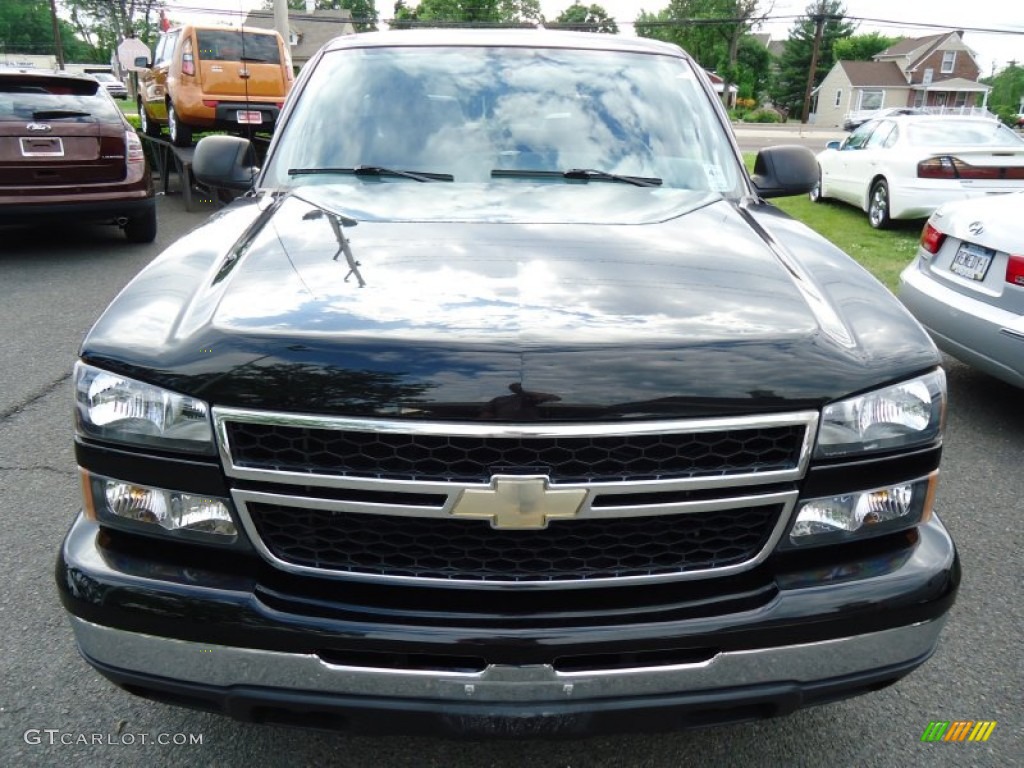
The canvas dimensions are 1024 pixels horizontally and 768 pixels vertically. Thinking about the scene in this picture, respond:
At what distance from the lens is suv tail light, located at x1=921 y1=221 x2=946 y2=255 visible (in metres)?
5.18

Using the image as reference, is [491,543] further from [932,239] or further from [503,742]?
[932,239]

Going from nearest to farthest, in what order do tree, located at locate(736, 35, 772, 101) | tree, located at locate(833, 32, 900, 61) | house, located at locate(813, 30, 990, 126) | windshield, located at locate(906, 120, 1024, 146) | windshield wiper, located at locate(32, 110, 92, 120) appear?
windshield wiper, located at locate(32, 110, 92, 120) < windshield, located at locate(906, 120, 1024, 146) < house, located at locate(813, 30, 990, 126) < tree, located at locate(736, 35, 772, 101) < tree, located at locate(833, 32, 900, 61)

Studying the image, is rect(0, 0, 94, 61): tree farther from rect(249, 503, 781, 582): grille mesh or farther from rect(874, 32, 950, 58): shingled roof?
rect(249, 503, 781, 582): grille mesh

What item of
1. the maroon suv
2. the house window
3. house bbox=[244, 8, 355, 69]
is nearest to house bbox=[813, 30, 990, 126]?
the house window

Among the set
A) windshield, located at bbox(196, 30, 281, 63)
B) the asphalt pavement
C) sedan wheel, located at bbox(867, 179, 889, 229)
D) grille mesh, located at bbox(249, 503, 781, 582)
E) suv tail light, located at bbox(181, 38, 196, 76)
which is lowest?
the asphalt pavement

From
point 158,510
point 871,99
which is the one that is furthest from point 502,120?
point 871,99

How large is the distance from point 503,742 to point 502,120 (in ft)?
7.08

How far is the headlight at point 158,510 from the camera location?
1.81 meters

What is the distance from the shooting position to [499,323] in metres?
1.81

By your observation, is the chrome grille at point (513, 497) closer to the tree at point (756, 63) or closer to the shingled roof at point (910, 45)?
the tree at point (756, 63)

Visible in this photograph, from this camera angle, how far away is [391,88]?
3.30m

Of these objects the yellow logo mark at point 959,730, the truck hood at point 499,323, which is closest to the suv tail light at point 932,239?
the truck hood at point 499,323

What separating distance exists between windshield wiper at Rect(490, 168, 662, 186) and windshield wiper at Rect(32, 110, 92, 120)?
23.6 feet

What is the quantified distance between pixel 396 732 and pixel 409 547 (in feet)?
1.25
